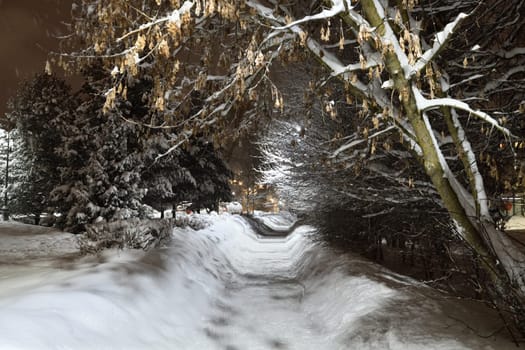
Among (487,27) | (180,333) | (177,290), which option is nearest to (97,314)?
(180,333)

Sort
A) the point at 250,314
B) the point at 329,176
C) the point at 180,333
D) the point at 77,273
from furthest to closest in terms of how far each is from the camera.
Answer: the point at 329,176 → the point at 250,314 → the point at 77,273 → the point at 180,333

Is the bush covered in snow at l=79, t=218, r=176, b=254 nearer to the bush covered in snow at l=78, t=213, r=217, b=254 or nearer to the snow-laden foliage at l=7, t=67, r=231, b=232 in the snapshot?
the bush covered in snow at l=78, t=213, r=217, b=254

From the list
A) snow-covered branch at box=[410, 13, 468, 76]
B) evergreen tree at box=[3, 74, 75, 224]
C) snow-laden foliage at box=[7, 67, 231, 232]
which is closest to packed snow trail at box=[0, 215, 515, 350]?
snow-covered branch at box=[410, 13, 468, 76]

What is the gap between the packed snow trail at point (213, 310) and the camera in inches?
186

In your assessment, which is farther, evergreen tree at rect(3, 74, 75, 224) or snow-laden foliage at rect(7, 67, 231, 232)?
evergreen tree at rect(3, 74, 75, 224)

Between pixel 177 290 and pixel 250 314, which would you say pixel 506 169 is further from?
pixel 177 290

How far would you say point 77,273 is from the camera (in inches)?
273

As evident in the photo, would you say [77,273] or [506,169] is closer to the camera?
[77,273]

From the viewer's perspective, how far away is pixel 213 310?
26.2 ft

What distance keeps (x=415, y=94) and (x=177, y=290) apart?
5.81 metres

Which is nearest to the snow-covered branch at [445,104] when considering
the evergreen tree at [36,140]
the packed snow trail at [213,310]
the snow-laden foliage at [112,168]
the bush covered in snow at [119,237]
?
the packed snow trail at [213,310]

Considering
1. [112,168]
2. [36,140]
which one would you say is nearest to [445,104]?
[112,168]

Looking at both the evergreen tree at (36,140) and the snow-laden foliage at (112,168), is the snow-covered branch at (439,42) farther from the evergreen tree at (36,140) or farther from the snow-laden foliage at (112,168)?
the evergreen tree at (36,140)

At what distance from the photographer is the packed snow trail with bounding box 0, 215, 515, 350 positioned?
4.72m
